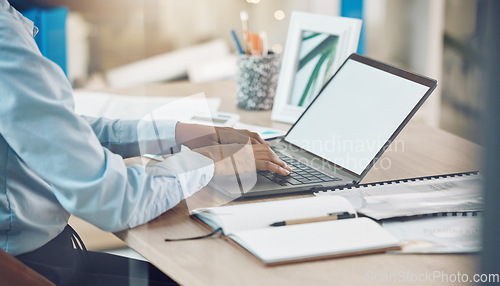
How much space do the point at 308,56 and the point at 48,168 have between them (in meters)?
0.78

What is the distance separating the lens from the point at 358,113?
1.04 metres

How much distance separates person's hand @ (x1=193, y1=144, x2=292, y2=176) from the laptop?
0.05ft

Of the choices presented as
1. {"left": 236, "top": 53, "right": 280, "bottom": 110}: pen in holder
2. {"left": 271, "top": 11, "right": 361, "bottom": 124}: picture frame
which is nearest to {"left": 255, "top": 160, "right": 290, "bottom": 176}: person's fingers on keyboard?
{"left": 271, "top": 11, "right": 361, "bottom": 124}: picture frame

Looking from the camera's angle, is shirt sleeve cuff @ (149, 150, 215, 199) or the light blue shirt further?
shirt sleeve cuff @ (149, 150, 215, 199)

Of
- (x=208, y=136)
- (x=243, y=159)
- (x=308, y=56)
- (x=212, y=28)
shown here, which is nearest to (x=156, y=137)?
(x=208, y=136)

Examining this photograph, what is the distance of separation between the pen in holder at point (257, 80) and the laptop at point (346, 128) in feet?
0.97

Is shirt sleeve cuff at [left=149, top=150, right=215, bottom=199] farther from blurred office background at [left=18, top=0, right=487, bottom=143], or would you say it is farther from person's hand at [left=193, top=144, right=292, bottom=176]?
blurred office background at [left=18, top=0, right=487, bottom=143]

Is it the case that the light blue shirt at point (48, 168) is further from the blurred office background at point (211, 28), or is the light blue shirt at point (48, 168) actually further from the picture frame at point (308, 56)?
the blurred office background at point (211, 28)

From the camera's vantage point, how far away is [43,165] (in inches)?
28.4

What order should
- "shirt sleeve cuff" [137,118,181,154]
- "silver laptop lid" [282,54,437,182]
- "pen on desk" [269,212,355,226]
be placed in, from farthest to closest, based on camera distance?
"shirt sleeve cuff" [137,118,181,154]
"silver laptop lid" [282,54,437,182]
"pen on desk" [269,212,355,226]

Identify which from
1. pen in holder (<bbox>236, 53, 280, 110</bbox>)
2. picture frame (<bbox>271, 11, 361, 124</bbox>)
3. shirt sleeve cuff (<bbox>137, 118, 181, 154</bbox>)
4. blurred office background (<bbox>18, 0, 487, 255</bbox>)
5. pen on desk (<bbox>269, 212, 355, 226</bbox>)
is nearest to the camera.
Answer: pen on desk (<bbox>269, 212, 355, 226</bbox>)

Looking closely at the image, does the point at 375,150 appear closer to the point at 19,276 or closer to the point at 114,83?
the point at 19,276

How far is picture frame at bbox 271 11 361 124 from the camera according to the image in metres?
1.29

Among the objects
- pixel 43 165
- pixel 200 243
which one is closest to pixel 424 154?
pixel 200 243
